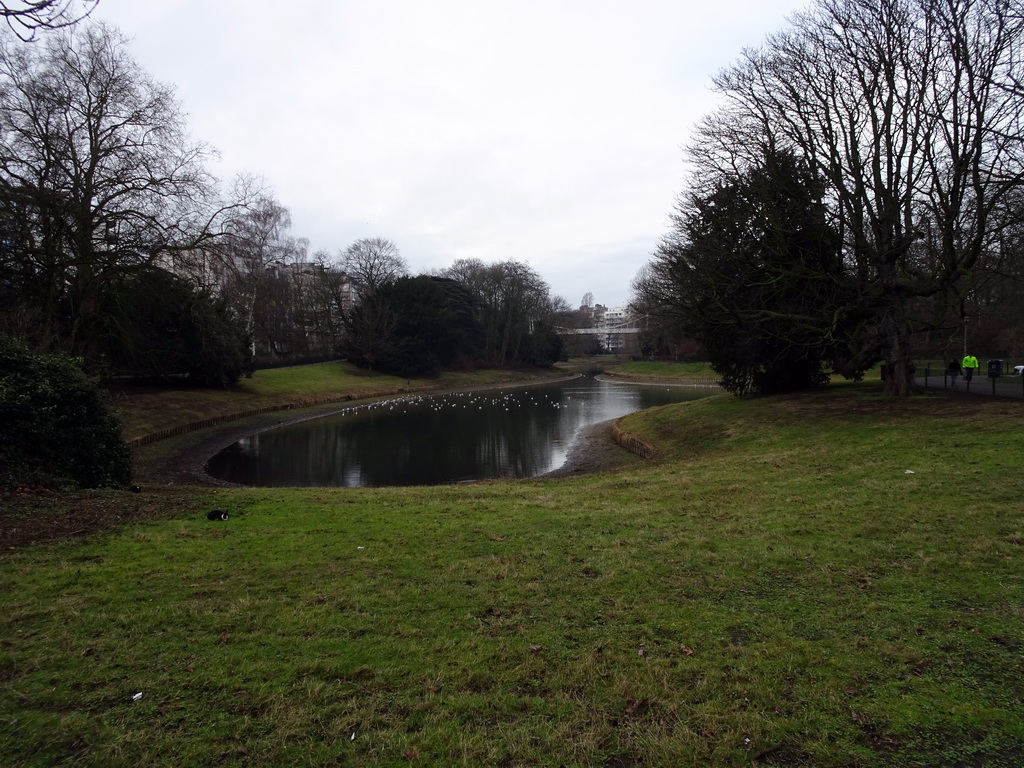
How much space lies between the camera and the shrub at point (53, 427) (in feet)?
31.5

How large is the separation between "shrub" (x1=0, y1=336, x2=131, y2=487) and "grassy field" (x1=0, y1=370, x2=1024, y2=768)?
1.96 m

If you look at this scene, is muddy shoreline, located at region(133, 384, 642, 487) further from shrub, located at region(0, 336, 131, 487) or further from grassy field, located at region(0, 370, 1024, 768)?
grassy field, located at region(0, 370, 1024, 768)

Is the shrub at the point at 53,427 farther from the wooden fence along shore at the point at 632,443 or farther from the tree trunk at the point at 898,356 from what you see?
the tree trunk at the point at 898,356

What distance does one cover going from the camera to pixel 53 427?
10289 mm

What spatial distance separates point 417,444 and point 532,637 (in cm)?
2086

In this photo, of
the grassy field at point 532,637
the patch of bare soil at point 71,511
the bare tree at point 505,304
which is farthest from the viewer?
the bare tree at point 505,304

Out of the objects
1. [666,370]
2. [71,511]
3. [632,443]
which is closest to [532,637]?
[71,511]

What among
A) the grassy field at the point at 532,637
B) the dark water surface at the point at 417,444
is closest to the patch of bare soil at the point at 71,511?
the grassy field at the point at 532,637

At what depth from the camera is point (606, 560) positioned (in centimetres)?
604

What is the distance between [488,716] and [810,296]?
2055 centimetres

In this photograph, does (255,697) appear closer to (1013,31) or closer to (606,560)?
(606,560)

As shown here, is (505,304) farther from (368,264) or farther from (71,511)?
(71,511)

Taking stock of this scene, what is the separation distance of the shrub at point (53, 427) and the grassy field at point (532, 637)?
6.43ft

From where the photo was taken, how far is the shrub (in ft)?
31.5
